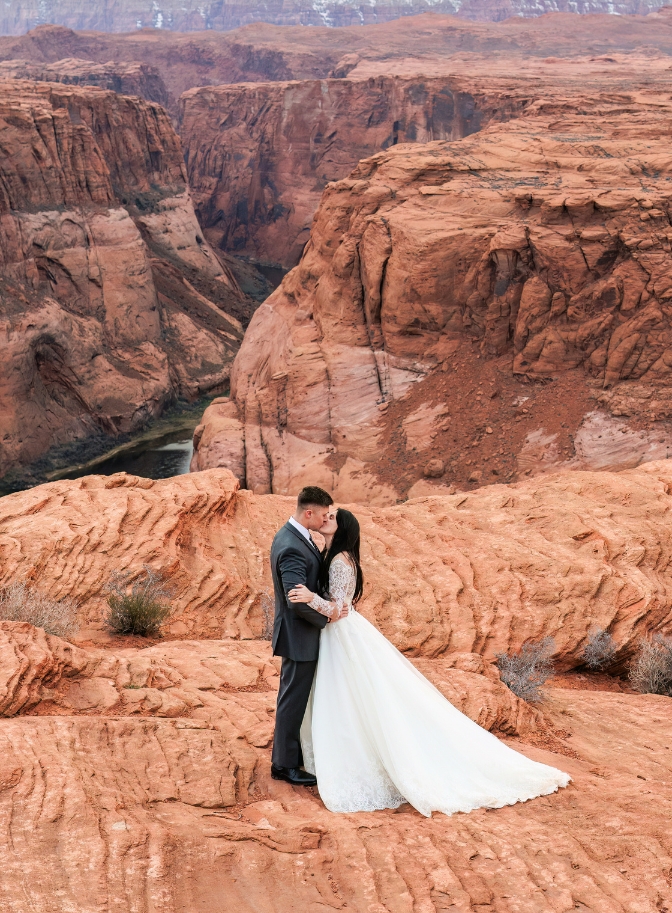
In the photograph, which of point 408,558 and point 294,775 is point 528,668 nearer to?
point 408,558

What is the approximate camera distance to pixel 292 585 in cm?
591

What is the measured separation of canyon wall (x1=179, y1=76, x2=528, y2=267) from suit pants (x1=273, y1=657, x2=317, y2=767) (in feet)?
218

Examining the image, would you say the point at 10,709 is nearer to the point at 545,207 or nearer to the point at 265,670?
the point at 265,670

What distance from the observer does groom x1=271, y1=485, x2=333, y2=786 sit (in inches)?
234

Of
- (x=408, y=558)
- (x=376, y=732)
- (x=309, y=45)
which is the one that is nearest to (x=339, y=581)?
(x=376, y=732)

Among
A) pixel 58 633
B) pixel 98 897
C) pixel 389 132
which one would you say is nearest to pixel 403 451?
pixel 58 633

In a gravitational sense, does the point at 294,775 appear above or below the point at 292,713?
below

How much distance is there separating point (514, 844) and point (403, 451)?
843 inches

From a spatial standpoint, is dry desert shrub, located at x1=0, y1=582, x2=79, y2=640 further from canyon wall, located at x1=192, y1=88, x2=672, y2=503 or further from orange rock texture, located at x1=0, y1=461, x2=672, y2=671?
canyon wall, located at x1=192, y1=88, x2=672, y2=503

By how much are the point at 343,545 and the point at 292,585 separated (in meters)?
0.40

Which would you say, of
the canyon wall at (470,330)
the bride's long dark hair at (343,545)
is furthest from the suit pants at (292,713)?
the canyon wall at (470,330)

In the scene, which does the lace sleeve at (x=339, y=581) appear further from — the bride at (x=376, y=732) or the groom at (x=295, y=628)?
the groom at (x=295, y=628)

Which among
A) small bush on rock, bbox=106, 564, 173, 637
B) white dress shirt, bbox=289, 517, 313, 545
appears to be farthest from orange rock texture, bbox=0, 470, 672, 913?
white dress shirt, bbox=289, 517, 313, 545

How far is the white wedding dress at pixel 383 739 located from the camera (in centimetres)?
586
